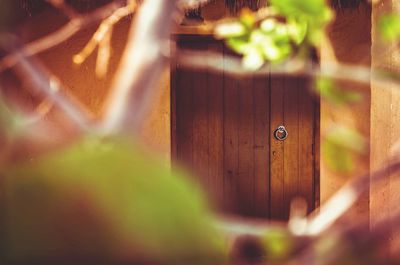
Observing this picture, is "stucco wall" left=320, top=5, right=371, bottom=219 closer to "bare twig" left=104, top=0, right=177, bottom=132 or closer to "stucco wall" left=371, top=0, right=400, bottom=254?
"stucco wall" left=371, top=0, right=400, bottom=254

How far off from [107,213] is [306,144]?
4619mm

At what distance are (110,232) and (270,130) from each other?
15.1 feet

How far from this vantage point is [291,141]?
4941 mm

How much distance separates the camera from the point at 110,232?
396mm

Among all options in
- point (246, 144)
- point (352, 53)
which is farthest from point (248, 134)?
point (352, 53)

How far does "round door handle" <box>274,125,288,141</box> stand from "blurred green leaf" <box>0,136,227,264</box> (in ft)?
14.9

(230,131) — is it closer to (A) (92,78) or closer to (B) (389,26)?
(A) (92,78)

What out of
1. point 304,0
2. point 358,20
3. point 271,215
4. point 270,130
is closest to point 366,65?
point 358,20

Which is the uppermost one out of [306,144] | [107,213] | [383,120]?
[107,213]

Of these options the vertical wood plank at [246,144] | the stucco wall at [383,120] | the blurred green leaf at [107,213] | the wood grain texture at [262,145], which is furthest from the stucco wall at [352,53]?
the blurred green leaf at [107,213]

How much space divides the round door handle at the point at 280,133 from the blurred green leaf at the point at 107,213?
455 cm

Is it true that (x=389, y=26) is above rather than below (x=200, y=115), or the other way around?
above

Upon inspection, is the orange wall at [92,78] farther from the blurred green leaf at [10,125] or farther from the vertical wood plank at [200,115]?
the blurred green leaf at [10,125]

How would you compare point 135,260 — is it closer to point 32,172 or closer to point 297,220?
point 32,172
